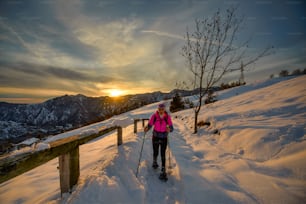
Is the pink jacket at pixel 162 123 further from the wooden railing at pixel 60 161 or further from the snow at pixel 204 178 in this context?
the wooden railing at pixel 60 161

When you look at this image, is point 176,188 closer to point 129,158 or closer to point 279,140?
point 129,158

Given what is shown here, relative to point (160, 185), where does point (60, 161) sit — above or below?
above

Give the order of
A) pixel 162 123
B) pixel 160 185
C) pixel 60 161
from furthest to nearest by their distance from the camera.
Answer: pixel 162 123 → pixel 160 185 → pixel 60 161

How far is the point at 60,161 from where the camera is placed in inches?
103

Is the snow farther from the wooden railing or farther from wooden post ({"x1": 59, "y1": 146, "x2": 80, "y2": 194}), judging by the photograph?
the wooden railing

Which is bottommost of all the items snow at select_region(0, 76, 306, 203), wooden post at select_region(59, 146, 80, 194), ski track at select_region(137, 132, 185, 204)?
ski track at select_region(137, 132, 185, 204)

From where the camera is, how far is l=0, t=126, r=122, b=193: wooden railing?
1.64 m

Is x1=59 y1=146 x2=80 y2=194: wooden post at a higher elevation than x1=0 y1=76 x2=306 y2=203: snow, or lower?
higher

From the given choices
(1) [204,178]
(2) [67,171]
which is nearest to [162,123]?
(1) [204,178]

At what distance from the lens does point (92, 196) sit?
2588 millimetres

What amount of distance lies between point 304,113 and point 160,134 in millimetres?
5945

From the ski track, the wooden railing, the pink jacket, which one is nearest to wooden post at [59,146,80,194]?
the wooden railing

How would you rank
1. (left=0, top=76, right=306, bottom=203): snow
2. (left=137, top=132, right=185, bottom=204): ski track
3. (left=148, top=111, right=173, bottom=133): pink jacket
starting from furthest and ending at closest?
(left=148, top=111, right=173, bottom=133): pink jacket, (left=137, top=132, right=185, bottom=204): ski track, (left=0, top=76, right=306, bottom=203): snow

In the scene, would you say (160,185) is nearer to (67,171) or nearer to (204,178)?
(204,178)
